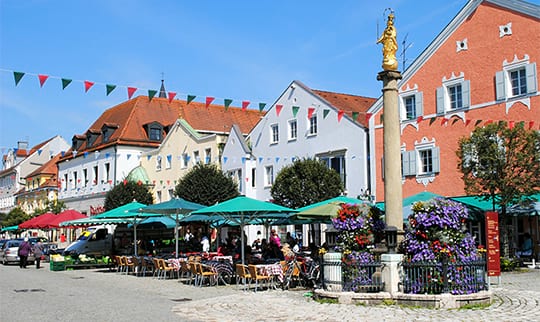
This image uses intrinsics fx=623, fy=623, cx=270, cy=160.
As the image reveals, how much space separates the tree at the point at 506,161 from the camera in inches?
843

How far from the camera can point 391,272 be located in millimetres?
13297

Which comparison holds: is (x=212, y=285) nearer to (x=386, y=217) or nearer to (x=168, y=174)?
(x=386, y=217)

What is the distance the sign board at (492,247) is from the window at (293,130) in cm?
1943

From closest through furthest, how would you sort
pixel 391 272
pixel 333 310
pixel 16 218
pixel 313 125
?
pixel 333 310 → pixel 391 272 → pixel 313 125 → pixel 16 218

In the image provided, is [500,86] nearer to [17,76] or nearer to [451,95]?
[451,95]

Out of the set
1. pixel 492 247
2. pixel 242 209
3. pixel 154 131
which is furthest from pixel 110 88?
pixel 154 131

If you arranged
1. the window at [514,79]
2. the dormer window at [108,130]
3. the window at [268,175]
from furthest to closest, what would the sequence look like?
the dormer window at [108,130], the window at [268,175], the window at [514,79]

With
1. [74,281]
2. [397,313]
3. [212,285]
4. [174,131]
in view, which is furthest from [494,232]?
[174,131]

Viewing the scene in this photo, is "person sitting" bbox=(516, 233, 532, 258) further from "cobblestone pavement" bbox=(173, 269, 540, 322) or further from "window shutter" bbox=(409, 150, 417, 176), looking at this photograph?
"cobblestone pavement" bbox=(173, 269, 540, 322)

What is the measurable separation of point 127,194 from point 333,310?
3340cm

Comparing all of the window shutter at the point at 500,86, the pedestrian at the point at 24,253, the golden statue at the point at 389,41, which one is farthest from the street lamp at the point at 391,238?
the pedestrian at the point at 24,253

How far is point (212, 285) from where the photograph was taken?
1922 centimetres

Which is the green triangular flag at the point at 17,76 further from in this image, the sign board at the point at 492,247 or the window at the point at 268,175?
the window at the point at 268,175

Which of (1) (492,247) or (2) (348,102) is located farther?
(2) (348,102)
